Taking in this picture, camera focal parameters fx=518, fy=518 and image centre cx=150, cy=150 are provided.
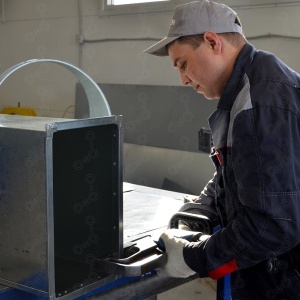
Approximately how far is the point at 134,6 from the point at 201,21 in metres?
2.85

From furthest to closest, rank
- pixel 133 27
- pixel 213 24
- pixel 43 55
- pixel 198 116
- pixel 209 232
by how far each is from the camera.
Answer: pixel 43 55, pixel 133 27, pixel 198 116, pixel 209 232, pixel 213 24

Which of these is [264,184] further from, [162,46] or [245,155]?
[162,46]

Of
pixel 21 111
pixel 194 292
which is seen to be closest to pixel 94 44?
pixel 21 111

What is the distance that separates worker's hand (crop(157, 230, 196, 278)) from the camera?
4.07 feet

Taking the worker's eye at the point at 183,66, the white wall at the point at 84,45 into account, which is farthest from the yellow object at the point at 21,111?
the worker's eye at the point at 183,66

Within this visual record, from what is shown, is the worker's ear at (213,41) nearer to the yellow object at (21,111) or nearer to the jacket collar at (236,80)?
the jacket collar at (236,80)

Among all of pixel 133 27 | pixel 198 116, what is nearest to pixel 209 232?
pixel 198 116

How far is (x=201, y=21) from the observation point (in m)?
1.21

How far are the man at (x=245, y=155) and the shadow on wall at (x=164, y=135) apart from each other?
6.83 feet

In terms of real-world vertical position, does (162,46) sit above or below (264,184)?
above

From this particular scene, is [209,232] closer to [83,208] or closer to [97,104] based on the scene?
[83,208]

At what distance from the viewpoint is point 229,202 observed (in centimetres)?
124

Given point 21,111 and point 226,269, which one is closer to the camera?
point 226,269

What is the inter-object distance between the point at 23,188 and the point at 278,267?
2.05 ft
